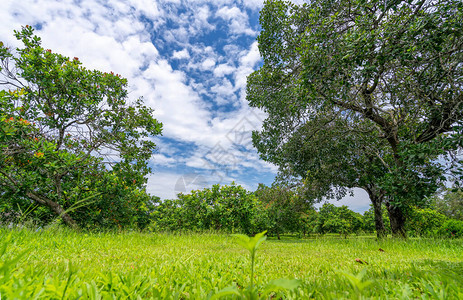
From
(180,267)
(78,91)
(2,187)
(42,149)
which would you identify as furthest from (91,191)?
(180,267)

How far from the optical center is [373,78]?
6.76 metres

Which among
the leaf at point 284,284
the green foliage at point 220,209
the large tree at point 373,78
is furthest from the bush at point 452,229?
the leaf at point 284,284

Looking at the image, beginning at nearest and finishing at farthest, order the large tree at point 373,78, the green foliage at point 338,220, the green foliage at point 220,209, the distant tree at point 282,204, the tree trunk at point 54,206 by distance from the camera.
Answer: the large tree at point 373,78, the tree trunk at point 54,206, the green foliage at point 220,209, the distant tree at point 282,204, the green foliage at point 338,220

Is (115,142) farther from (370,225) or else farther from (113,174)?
(370,225)

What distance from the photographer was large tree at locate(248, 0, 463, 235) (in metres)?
4.99

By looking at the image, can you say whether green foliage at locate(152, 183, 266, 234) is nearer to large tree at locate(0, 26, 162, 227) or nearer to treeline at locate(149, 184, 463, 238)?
treeline at locate(149, 184, 463, 238)

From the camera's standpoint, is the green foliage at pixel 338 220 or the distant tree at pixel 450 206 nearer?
the green foliage at pixel 338 220

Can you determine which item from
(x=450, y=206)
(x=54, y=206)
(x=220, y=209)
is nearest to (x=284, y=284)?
(x=54, y=206)

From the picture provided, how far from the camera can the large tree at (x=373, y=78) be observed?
16.4 feet

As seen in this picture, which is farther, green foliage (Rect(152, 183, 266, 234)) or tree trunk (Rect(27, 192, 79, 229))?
green foliage (Rect(152, 183, 266, 234))

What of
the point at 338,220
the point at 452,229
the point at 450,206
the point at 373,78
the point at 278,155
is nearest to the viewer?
the point at 373,78

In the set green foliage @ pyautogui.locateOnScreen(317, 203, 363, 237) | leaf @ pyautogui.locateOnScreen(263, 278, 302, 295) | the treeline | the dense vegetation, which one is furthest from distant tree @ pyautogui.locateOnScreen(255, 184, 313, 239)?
leaf @ pyautogui.locateOnScreen(263, 278, 302, 295)

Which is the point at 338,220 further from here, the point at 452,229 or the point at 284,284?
the point at 284,284

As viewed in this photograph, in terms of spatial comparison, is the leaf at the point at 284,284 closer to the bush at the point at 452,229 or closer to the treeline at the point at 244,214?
the treeline at the point at 244,214
